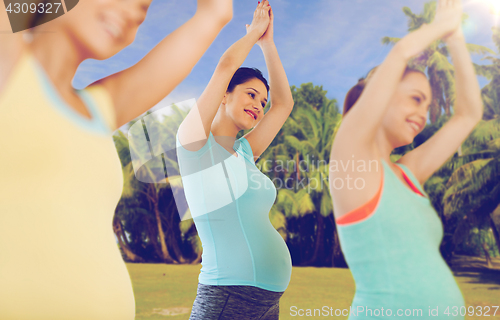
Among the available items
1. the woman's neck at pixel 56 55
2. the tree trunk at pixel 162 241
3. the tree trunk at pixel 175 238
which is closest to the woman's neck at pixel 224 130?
the woman's neck at pixel 56 55

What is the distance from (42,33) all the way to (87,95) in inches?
5.0

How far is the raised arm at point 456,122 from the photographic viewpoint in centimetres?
82

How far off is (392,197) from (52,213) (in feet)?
2.16

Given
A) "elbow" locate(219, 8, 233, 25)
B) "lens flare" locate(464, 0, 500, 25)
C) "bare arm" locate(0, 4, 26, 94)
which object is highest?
"lens flare" locate(464, 0, 500, 25)

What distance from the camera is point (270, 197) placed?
3.44 feet

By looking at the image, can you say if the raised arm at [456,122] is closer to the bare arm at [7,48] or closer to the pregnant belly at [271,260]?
the pregnant belly at [271,260]

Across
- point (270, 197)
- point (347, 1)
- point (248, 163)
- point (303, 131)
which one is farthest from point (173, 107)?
point (303, 131)

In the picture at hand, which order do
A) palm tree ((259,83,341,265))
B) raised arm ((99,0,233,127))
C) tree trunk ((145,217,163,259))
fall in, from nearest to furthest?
raised arm ((99,0,233,127)) → palm tree ((259,83,341,265)) → tree trunk ((145,217,163,259))

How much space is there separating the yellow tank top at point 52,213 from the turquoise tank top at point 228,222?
362 millimetres

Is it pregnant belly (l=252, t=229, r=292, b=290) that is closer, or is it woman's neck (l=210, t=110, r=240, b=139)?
pregnant belly (l=252, t=229, r=292, b=290)

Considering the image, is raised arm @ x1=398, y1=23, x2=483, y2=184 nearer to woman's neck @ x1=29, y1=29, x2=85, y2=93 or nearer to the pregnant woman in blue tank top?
the pregnant woman in blue tank top

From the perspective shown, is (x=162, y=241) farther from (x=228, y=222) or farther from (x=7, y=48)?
(x=7, y=48)

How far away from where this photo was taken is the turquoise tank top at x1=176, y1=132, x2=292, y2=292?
0.94 metres

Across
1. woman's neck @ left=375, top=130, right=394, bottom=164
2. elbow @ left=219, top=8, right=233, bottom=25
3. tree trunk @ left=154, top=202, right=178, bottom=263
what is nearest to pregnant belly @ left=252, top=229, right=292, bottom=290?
Result: woman's neck @ left=375, top=130, right=394, bottom=164
